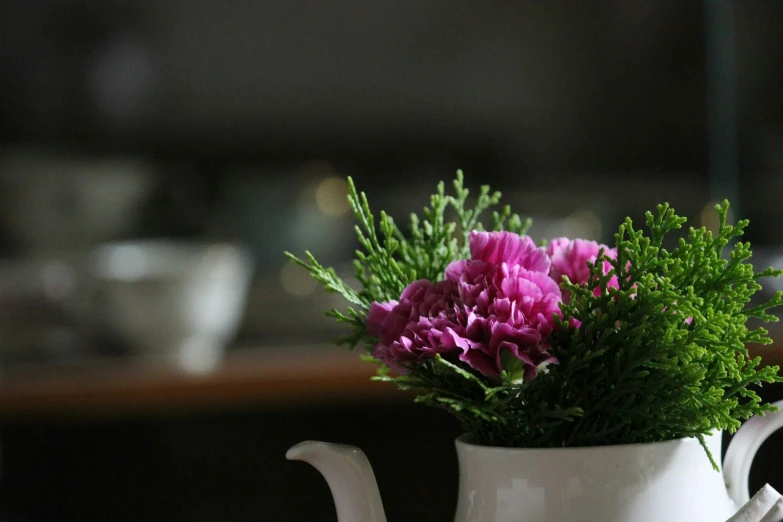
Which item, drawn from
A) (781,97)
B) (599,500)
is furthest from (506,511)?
(781,97)

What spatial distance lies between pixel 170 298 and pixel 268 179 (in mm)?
302

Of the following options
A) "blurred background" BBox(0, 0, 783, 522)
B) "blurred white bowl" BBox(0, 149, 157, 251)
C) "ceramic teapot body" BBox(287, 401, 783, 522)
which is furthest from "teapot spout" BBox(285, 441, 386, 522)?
"blurred white bowl" BBox(0, 149, 157, 251)

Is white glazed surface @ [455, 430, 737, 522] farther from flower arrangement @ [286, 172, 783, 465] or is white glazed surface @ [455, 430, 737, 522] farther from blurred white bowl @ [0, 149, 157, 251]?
blurred white bowl @ [0, 149, 157, 251]

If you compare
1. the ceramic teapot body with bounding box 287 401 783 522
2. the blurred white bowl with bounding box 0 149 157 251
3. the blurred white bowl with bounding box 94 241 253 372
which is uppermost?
the blurred white bowl with bounding box 0 149 157 251

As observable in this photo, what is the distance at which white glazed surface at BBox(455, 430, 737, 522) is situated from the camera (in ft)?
1.05

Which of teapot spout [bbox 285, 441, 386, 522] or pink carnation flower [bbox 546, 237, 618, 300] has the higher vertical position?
pink carnation flower [bbox 546, 237, 618, 300]

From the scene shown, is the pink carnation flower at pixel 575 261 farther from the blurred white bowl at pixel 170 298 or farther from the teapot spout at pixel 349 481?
the blurred white bowl at pixel 170 298

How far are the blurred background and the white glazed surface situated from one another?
2.38 feet

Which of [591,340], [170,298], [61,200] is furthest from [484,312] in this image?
[61,200]

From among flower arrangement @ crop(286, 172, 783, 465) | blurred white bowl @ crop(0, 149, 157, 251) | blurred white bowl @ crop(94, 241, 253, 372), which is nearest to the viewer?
flower arrangement @ crop(286, 172, 783, 465)

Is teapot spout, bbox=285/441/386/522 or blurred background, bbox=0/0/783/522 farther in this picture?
blurred background, bbox=0/0/783/522

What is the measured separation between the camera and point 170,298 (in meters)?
1.07

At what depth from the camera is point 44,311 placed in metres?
1.12

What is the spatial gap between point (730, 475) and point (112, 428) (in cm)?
95
